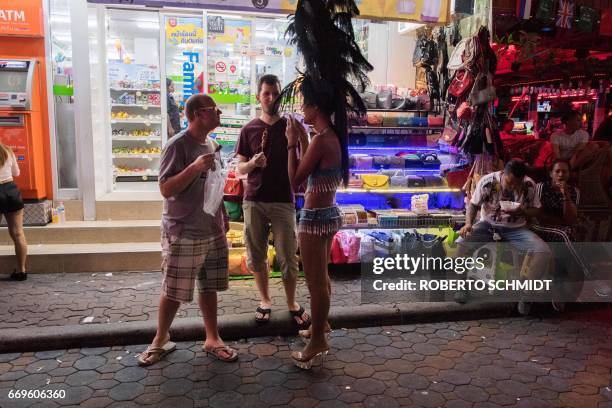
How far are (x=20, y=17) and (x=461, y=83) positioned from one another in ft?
18.3

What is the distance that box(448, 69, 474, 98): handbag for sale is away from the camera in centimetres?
580

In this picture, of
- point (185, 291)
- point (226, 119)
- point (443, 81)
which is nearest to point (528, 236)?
point (443, 81)

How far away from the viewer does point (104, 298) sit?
196 inches

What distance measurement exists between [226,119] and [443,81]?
3.28 metres

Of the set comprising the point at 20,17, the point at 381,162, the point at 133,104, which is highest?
the point at 20,17

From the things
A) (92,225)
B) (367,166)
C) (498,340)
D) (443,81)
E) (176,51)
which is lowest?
(498,340)

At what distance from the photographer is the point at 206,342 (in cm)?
398

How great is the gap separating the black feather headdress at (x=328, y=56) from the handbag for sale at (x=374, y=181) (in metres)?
2.55

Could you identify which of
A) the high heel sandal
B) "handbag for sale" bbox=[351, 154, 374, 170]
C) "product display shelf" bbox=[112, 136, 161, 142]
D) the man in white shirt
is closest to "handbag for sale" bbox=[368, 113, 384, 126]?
"handbag for sale" bbox=[351, 154, 374, 170]

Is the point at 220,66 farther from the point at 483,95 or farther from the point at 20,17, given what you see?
the point at 483,95

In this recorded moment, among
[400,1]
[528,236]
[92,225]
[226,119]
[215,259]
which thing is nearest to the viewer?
[215,259]

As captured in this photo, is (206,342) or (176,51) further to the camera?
(176,51)

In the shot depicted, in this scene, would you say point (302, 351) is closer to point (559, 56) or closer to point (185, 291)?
point (185, 291)

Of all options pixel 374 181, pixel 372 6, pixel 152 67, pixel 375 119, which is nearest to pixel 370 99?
pixel 375 119
